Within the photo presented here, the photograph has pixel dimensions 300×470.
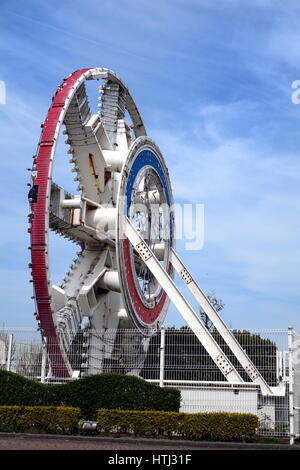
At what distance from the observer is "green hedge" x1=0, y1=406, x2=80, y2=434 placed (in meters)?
16.5

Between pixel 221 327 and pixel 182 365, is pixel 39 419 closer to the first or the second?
pixel 182 365

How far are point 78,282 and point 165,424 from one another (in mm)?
9208

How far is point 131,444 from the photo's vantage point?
14883mm

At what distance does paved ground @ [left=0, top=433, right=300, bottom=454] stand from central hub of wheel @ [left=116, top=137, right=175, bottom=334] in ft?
23.8

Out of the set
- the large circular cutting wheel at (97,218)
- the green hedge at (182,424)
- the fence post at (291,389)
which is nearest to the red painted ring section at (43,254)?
the large circular cutting wheel at (97,218)

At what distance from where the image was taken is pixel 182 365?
18547 millimetres

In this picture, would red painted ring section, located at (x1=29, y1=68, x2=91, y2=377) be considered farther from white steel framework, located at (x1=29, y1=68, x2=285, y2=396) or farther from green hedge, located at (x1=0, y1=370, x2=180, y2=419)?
green hedge, located at (x1=0, y1=370, x2=180, y2=419)

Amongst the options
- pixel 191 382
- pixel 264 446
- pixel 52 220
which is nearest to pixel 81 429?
pixel 191 382

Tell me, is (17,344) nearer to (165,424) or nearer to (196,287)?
(165,424)

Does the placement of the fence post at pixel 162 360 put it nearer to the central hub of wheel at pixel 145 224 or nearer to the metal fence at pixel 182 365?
the metal fence at pixel 182 365

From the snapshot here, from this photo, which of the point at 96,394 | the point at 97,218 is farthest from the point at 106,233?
the point at 96,394

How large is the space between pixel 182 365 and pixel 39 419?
4219 millimetres
